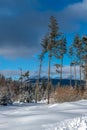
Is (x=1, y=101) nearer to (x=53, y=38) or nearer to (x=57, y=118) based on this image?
(x=53, y=38)

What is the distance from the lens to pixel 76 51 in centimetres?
5578

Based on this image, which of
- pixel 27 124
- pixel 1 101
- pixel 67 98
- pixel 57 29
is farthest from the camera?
pixel 57 29

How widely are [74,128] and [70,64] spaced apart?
48724mm

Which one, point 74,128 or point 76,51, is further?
point 76,51

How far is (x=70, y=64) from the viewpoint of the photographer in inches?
2295

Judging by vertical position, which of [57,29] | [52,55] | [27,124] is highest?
[57,29]

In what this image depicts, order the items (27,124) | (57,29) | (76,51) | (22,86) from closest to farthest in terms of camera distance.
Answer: (27,124) → (57,29) → (76,51) → (22,86)

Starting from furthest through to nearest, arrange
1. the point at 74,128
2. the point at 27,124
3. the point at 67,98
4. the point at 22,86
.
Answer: the point at 22,86 < the point at 67,98 < the point at 27,124 < the point at 74,128

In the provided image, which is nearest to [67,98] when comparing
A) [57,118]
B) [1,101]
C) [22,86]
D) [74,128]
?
[1,101]

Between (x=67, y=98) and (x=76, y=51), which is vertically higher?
(x=76, y=51)

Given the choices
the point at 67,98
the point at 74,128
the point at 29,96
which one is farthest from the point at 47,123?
the point at 29,96

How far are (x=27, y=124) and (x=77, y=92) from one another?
16.4 metres

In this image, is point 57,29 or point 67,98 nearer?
point 67,98

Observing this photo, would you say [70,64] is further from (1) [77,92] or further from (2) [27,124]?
(2) [27,124]
